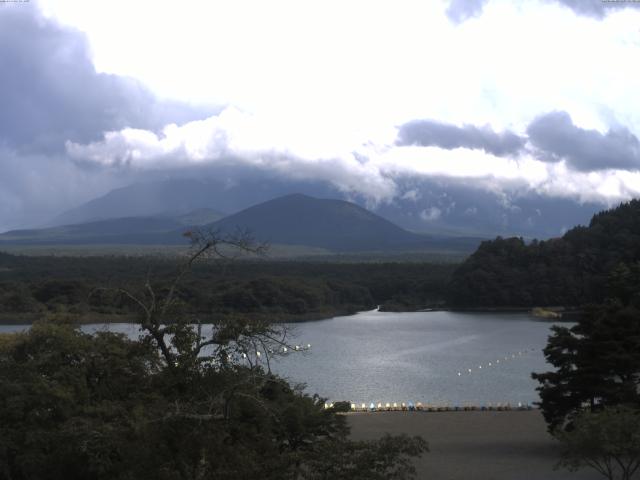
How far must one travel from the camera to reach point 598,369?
18516 mm

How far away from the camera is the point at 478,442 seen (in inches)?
846

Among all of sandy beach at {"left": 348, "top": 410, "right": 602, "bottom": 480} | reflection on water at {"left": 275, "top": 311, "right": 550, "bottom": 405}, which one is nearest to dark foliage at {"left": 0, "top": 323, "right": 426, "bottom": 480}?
sandy beach at {"left": 348, "top": 410, "right": 602, "bottom": 480}

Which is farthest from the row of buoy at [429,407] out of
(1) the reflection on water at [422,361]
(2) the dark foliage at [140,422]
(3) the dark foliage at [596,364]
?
(2) the dark foliage at [140,422]

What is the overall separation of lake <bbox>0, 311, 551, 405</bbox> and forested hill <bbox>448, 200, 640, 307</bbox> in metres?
12.9

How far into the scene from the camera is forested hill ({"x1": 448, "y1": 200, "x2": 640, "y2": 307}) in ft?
253

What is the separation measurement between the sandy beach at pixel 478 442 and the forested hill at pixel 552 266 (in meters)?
51.7

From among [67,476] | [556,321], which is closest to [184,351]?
[67,476]

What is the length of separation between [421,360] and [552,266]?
143ft

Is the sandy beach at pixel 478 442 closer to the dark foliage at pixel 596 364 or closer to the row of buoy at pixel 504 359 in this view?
the dark foliage at pixel 596 364

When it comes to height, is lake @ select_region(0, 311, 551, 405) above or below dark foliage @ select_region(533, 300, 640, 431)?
below

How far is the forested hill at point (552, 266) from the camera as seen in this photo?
3041 inches

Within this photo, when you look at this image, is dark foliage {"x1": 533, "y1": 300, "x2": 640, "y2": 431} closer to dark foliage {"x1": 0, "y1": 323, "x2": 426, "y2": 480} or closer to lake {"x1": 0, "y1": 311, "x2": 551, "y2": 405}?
lake {"x1": 0, "y1": 311, "x2": 551, "y2": 405}

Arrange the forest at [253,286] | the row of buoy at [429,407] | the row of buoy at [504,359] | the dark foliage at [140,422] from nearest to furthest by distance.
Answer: the dark foliage at [140,422] → the row of buoy at [429,407] → the row of buoy at [504,359] → the forest at [253,286]

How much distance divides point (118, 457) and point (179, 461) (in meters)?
1.11
